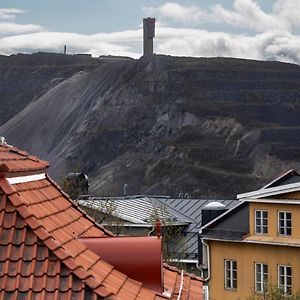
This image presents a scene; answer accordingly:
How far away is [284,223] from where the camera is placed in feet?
113

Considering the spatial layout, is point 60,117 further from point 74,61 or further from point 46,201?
point 46,201

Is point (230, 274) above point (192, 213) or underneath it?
underneath

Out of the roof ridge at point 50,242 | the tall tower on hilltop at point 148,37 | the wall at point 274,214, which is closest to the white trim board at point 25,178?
the roof ridge at point 50,242

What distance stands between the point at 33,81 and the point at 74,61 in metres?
10.7

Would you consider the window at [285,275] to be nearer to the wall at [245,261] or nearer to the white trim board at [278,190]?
the wall at [245,261]

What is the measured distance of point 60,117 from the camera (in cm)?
13262

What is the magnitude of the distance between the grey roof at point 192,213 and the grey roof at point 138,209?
0.38 metres

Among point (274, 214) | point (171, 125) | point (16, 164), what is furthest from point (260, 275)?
point (171, 125)

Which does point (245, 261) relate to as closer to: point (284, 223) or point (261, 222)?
point (261, 222)

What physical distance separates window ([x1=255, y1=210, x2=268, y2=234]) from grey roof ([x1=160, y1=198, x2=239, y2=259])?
4.04 m

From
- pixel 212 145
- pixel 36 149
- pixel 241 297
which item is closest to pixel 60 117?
pixel 36 149

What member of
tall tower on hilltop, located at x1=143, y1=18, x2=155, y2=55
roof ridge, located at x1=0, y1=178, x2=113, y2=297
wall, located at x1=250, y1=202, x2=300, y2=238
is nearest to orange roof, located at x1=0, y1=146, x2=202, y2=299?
roof ridge, located at x1=0, y1=178, x2=113, y2=297

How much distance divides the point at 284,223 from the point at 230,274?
10.8 ft

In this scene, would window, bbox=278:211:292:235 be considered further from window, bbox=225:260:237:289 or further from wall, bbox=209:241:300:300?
window, bbox=225:260:237:289
